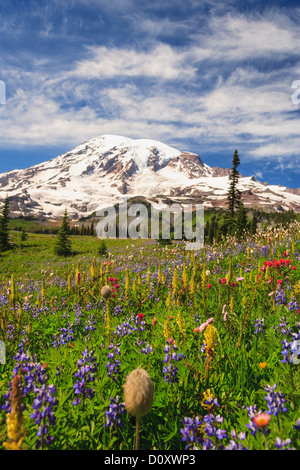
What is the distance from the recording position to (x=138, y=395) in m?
1.91

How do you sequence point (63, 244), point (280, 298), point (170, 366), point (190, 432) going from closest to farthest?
point (190, 432), point (170, 366), point (280, 298), point (63, 244)

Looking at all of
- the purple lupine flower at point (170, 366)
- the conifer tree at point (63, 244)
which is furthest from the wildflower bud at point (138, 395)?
the conifer tree at point (63, 244)

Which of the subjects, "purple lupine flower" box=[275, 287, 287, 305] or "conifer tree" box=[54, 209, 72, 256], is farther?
"conifer tree" box=[54, 209, 72, 256]

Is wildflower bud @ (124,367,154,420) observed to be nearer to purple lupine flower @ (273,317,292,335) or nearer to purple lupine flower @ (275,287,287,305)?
purple lupine flower @ (273,317,292,335)

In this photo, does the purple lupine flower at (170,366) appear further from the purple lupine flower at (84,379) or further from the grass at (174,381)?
the purple lupine flower at (84,379)

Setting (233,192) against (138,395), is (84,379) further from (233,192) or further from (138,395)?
(233,192)

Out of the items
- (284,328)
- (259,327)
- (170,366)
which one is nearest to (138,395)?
(170,366)

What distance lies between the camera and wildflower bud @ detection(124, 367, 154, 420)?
191 centimetres

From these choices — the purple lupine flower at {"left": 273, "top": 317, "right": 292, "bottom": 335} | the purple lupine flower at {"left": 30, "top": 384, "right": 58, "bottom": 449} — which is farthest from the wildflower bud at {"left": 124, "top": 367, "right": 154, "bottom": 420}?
the purple lupine flower at {"left": 273, "top": 317, "right": 292, "bottom": 335}

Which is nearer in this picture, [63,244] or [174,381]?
[174,381]

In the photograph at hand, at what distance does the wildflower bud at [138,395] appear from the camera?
Answer: 191 centimetres

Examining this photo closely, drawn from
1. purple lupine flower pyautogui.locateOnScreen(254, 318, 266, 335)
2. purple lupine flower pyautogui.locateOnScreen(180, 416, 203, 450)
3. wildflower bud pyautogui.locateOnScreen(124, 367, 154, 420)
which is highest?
wildflower bud pyautogui.locateOnScreen(124, 367, 154, 420)
